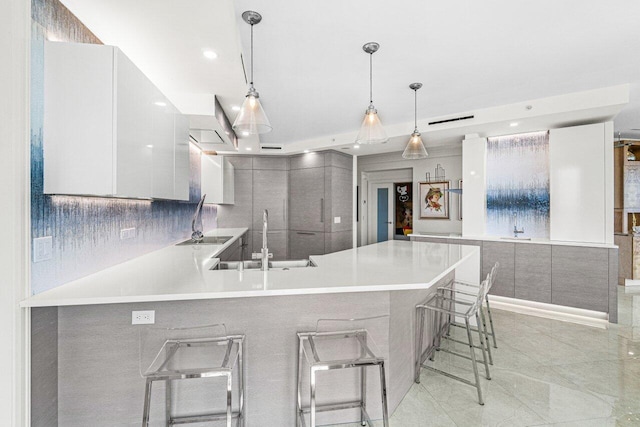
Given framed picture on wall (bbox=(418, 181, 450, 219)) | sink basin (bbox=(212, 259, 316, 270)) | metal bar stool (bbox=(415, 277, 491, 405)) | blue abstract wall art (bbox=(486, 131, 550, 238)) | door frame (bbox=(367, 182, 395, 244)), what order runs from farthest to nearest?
door frame (bbox=(367, 182, 395, 244)), framed picture on wall (bbox=(418, 181, 450, 219)), blue abstract wall art (bbox=(486, 131, 550, 238)), sink basin (bbox=(212, 259, 316, 270)), metal bar stool (bbox=(415, 277, 491, 405))

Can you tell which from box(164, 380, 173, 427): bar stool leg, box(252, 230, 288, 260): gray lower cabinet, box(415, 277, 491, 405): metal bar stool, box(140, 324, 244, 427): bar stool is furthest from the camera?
box(252, 230, 288, 260): gray lower cabinet

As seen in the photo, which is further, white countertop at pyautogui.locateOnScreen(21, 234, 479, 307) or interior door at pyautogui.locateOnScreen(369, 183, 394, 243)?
interior door at pyautogui.locateOnScreen(369, 183, 394, 243)

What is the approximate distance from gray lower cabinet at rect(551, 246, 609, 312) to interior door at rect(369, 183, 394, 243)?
11.3ft

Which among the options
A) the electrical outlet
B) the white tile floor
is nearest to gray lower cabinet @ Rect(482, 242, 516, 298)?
the white tile floor

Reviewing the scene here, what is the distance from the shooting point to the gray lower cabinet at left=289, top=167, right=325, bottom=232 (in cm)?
582

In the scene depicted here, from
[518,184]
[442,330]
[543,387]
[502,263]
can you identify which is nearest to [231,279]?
[442,330]

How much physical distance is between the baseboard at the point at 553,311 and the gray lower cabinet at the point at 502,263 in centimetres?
11

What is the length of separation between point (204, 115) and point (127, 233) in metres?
1.29

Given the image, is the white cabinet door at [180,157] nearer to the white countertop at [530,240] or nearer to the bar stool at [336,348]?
the bar stool at [336,348]

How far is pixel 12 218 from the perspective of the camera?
1.31 metres

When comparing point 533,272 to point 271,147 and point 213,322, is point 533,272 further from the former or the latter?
point 271,147

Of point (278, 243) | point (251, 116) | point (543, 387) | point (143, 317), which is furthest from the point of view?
point (278, 243)

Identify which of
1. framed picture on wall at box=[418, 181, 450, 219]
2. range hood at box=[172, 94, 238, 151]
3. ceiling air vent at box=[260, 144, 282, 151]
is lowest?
framed picture on wall at box=[418, 181, 450, 219]

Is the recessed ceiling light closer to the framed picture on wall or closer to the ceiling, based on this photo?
the ceiling
